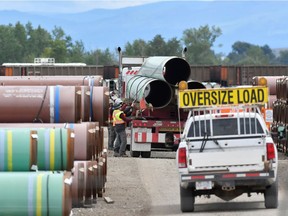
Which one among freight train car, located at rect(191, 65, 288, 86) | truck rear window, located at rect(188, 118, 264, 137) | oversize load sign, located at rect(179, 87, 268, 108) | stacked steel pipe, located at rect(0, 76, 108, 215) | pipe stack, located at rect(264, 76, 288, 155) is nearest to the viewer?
stacked steel pipe, located at rect(0, 76, 108, 215)

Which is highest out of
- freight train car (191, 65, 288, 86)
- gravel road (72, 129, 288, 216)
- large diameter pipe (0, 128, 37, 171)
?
freight train car (191, 65, 288, 86)

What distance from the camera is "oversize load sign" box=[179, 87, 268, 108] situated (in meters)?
17.3

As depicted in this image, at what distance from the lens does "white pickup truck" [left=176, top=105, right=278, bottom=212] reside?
16.5 metres

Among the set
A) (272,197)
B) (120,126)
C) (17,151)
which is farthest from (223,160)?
(120,126)

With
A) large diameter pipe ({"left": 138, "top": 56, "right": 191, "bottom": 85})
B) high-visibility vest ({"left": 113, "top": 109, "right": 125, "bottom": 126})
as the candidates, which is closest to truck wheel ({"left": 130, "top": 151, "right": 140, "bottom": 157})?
high-visibility vest ({"left": 113, "top": 109, "right": 125, "bottom": 126})

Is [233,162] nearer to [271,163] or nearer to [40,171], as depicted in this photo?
[271,163]

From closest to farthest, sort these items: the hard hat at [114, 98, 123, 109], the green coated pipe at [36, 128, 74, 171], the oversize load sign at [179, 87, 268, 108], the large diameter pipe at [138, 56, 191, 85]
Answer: the green coated pipe at [36, 128, 74, 171]
the oversize load sign at [179, 87, 268, 108]
the large diameter pipe at [138, 56, 191, 85]
the hard hat at [114, 98, 123, 109]

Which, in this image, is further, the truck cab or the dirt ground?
the dirt ground

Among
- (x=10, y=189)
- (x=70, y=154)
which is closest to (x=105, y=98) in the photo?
(x=70, y=154)

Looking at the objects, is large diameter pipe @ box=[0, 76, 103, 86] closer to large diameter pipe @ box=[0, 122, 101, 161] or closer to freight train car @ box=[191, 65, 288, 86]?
large diameter pipe @ box=[0, 122, 101, 161]

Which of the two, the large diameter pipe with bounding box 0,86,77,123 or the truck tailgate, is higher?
the large diameter pipe with bounding box 0,86,77,123

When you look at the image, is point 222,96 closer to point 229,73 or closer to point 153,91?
point 153,91

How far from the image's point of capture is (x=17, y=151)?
1236 centimetres

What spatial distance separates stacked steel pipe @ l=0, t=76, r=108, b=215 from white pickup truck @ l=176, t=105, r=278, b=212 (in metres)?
1.61
